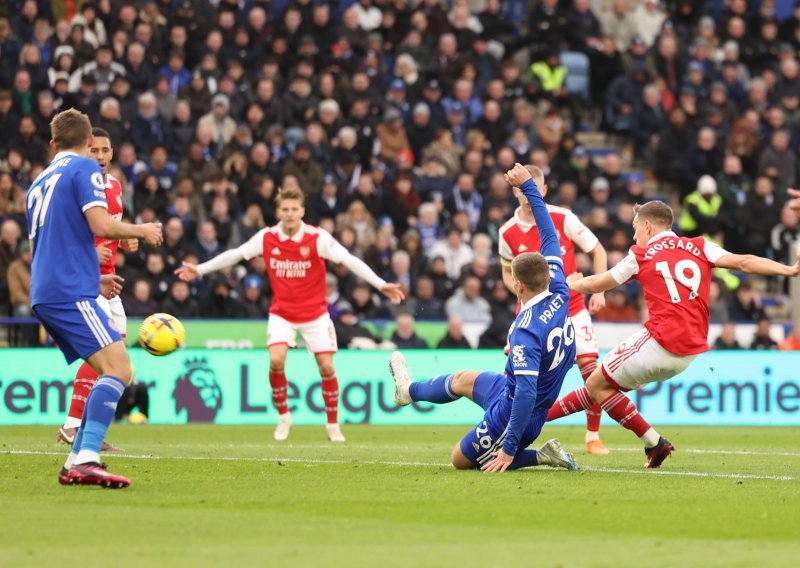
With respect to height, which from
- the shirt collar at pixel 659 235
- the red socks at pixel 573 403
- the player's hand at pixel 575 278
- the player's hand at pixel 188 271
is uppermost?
the shirt collar at pixel 659 235

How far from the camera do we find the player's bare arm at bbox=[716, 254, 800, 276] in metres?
11.3

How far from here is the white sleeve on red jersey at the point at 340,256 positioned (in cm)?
1600

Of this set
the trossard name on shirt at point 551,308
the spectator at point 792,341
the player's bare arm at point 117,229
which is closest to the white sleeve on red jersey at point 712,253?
the trossard name on shirt at point 551,308

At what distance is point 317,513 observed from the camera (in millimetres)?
8750

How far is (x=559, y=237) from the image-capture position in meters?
14.4

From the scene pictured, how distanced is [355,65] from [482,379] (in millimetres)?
15488

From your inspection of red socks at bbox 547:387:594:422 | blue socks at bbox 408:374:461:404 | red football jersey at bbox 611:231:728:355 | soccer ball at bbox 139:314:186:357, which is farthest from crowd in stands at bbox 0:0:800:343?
blue socks at bbox 408:374:461:404

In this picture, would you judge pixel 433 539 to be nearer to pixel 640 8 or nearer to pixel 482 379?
pixel 482 379

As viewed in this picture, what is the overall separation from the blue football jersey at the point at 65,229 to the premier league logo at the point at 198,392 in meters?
10.7

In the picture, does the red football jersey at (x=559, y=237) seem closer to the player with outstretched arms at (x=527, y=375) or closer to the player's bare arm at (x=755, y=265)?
the player's bare arm at (x=755, y=265)

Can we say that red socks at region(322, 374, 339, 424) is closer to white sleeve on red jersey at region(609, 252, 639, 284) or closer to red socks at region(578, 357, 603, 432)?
red socks at region(578, 357, 603, 432)

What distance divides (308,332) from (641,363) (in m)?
5.30

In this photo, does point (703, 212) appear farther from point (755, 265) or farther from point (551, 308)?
point (551, 308)

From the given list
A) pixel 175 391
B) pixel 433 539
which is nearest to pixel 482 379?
pixel 433 539
